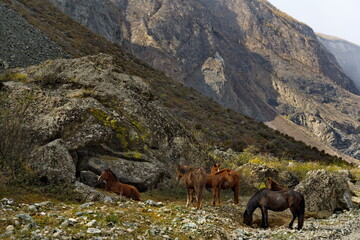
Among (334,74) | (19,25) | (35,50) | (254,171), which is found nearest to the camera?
(254,171)

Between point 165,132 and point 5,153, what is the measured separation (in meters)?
8.36

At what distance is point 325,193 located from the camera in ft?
50.2

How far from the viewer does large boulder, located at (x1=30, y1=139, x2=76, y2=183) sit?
1173 centimetres

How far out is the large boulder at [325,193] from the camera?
49.5ft

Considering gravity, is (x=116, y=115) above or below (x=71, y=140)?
above

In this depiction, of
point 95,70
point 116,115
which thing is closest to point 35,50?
point 95,70

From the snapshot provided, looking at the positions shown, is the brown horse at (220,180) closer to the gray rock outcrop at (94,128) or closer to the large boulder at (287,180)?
the gray rock outcrop at (94,128)

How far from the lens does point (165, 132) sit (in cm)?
1836

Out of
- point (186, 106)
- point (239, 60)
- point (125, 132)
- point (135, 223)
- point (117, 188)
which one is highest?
point (239, 60)

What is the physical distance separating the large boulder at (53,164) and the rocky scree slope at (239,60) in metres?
93.3

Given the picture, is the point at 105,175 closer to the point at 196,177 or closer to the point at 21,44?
the point at 196,177

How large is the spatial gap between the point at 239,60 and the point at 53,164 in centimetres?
15349

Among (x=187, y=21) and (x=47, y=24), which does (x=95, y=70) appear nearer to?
(x=47, y=24)

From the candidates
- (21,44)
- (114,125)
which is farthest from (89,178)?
(21,44)
